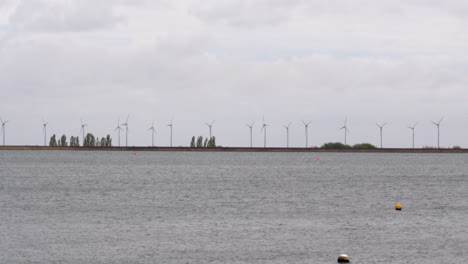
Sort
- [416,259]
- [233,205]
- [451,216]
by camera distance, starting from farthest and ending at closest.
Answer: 1. [233,205]
2. [451,216]
3. [416,259]

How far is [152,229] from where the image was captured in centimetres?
5369

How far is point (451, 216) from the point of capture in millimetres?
64125

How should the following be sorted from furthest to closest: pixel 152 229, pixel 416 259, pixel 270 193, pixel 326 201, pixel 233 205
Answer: pixel 270 193 → pixel 326 201 → pixel 233 205 → pixel 152 229 → pixel 416 259

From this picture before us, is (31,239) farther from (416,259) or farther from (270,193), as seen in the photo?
(270,193)

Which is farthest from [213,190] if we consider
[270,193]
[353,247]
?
[353,247]

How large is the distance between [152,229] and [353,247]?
1522 centimetres

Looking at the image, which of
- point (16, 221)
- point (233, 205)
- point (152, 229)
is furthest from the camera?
point (233, 205)

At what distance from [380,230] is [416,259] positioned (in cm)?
1254

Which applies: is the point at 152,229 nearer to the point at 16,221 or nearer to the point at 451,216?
the point at 16,221

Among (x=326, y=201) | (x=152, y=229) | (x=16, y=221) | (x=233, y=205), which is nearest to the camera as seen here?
(x=152, y=229)

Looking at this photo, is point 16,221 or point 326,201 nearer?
point 16,221

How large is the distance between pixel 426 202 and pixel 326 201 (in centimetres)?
1044

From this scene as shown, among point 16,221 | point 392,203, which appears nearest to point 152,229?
point 16,221

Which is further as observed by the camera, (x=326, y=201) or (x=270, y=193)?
(x=270, y=193)
